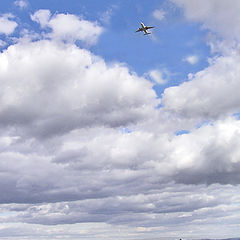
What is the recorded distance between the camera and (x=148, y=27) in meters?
150
